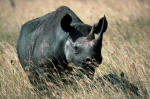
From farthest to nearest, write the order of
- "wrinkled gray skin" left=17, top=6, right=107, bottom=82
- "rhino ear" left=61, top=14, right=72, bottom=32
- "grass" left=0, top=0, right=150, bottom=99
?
"rhino ear" left=61, top=14, right=72, bottom=32 < "wrinkled gray skin" left=17, top=6, right=107, bottom=82 < "grass" left=0, top=0, right=150, bottom=99

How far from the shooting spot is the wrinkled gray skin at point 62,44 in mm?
6462

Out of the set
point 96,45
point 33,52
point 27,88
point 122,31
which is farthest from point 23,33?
point 122,31

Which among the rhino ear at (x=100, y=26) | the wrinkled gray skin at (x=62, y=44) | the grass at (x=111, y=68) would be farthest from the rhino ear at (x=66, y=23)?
the grass at (x=111, y=68)

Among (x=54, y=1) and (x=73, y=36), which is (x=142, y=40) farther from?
(x=54, y=1)

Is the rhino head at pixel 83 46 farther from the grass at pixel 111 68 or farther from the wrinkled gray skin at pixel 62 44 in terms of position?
the grass at pixel 111 68

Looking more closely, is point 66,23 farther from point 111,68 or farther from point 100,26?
point 111,68

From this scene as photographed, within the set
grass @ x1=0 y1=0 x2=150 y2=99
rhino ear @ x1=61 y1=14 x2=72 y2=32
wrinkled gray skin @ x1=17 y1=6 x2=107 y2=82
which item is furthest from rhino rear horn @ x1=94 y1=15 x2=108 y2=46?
grass @ x1=0 y1=0 x2=150 y2=99

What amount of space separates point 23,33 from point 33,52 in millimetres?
1104

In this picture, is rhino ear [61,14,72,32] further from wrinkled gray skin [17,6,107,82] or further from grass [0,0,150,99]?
grass [0,0,150,99]

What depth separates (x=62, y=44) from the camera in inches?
275

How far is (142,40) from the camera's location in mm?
10742

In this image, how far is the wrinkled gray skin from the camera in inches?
254

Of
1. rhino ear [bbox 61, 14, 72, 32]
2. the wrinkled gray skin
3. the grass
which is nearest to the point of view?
the grass

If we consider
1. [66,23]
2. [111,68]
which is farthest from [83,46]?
[111,68]
